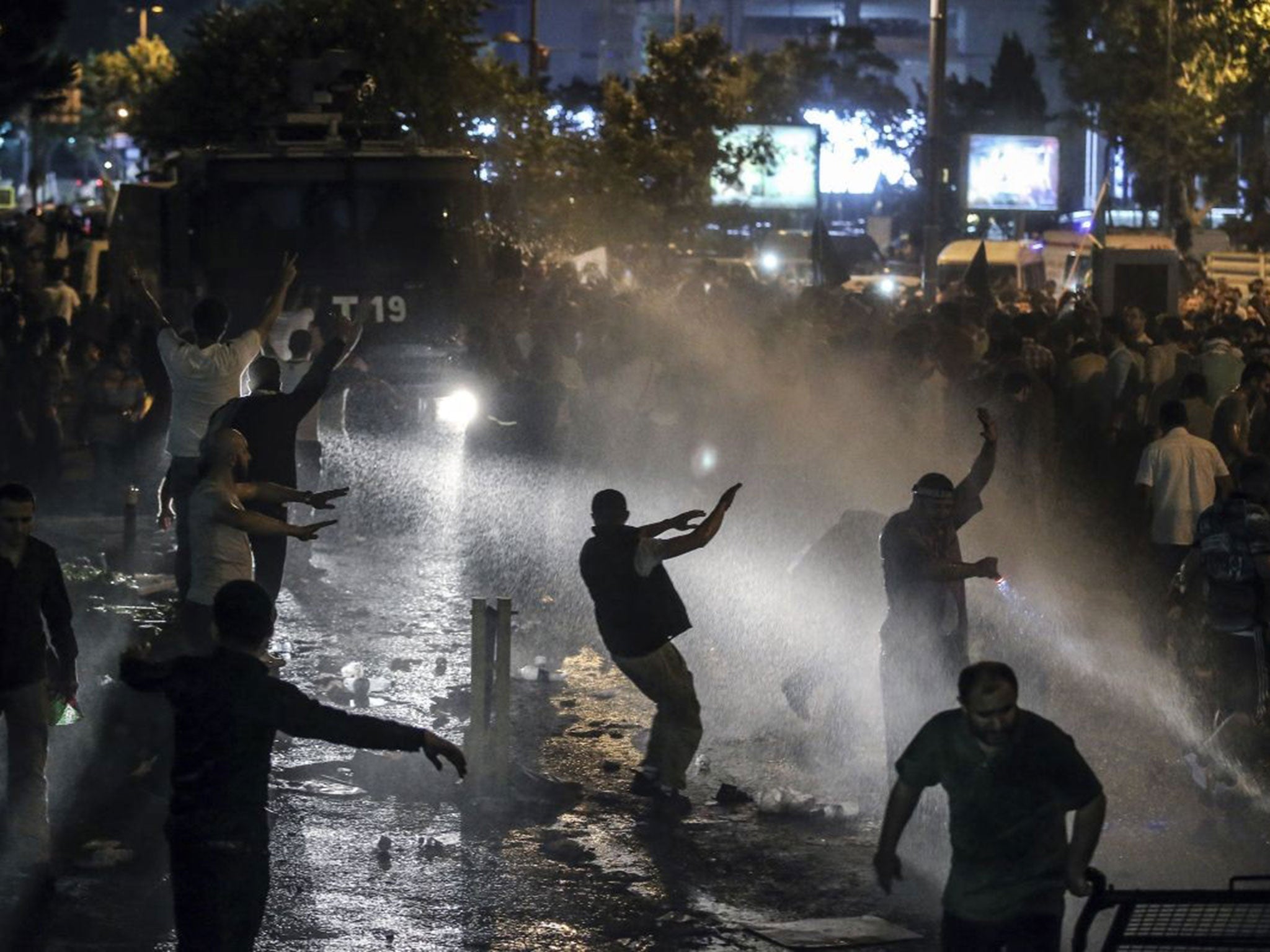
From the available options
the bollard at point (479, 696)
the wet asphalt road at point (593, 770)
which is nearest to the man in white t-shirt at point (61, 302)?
the wet asphalt road at point (593, 770)

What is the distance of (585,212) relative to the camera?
3516cm

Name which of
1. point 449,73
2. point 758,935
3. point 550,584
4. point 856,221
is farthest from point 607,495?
point 856,221

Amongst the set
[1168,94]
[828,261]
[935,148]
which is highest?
[1168,94]

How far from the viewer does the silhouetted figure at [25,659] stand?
742 cm

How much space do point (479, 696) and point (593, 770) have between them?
80 centimetres

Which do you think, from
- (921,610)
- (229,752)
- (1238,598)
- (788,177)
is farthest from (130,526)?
(788,177)

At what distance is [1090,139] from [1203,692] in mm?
83866

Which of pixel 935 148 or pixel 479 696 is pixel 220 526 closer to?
pixel 479 696

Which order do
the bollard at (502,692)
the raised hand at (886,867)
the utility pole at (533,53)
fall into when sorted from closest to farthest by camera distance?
1. the raised hand at (886,867)
2. the bollard at (502,692)
3. the utility pole at (533,53)

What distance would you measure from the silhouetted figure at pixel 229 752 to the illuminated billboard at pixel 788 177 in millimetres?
48909

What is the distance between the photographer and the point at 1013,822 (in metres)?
5.50

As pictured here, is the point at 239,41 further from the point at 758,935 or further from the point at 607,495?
the point at 758,935

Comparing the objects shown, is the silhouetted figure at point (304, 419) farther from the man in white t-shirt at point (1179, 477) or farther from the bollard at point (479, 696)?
the man in white t-shirt at point (1179, 477)

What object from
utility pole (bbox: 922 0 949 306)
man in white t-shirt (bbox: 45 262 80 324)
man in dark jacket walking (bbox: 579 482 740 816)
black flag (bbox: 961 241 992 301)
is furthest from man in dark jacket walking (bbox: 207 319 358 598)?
utility pole (bbox: 922 0 949 306)
